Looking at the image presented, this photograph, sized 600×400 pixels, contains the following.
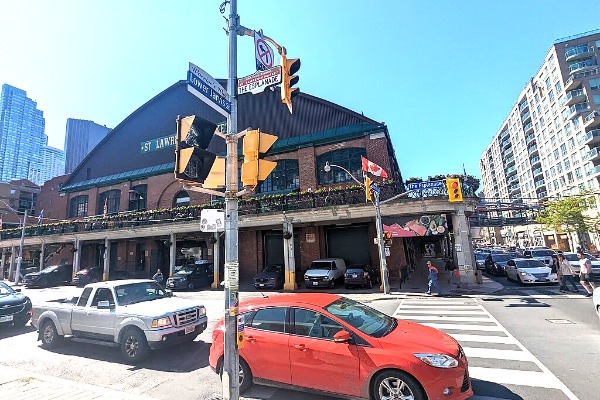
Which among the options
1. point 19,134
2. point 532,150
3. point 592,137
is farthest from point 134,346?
point 19,134

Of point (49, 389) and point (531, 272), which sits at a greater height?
point (531, 272)

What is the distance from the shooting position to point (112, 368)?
668cm

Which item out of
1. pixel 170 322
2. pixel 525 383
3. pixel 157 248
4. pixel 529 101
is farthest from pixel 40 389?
pixel 529 101

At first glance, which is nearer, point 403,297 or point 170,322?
point 170,322

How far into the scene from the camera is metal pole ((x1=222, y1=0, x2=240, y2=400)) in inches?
160

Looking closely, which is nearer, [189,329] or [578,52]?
[189,329]

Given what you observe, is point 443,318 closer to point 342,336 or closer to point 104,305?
point 342,336

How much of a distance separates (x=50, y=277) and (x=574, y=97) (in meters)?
76.5

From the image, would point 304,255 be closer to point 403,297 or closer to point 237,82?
point 403,297

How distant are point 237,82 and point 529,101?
84107 mm

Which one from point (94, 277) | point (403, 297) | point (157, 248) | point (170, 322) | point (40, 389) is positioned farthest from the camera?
point (157, 248)

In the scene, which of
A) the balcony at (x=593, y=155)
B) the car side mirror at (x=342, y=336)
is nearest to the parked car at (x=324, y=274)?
the car side mirror at (x=342, y=336)

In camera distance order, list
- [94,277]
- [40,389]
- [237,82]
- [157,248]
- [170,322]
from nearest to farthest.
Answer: [237,82] < [40,389] < [170,322] < [94,277] < [157,248]

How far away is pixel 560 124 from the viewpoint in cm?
5634
